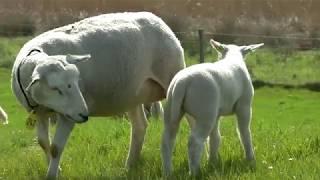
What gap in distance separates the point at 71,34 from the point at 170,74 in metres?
1.55

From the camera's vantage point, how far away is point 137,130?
33.6ft

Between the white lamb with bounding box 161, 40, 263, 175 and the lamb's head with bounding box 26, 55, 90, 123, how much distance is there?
35.8 inches

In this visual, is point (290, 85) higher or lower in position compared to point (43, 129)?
lower

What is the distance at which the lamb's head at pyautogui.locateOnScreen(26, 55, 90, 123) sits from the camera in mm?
7789

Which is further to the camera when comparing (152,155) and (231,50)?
(152,155)

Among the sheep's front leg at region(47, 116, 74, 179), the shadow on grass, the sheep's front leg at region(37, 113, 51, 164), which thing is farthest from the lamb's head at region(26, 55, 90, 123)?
the shadow on grass

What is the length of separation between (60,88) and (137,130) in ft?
8.42

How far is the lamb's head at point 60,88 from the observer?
7.79 m

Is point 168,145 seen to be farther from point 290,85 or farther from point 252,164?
point 290,85

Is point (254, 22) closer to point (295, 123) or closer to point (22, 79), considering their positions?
point (295, 123)

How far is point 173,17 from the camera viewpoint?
96.2 ft

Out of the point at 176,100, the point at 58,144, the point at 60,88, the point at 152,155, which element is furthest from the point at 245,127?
the point at 60,88

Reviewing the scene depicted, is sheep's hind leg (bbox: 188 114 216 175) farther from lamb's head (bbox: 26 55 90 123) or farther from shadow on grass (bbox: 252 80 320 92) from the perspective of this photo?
shadow on grass (bbox: 252 80 320 92)

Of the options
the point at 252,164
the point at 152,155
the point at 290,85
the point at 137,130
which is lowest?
the point at 290,85
